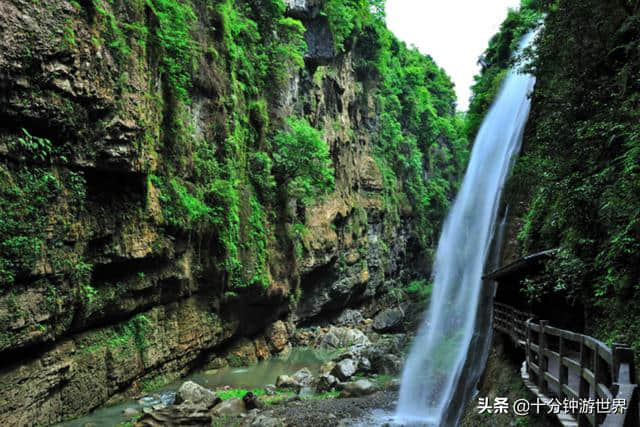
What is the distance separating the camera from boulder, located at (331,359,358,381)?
58.1 feet

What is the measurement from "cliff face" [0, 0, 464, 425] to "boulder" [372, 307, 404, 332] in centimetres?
275

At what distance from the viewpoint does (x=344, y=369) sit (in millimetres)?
18031

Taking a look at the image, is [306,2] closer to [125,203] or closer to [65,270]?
[125,203]

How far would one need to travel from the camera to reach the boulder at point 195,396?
1206 centimetres

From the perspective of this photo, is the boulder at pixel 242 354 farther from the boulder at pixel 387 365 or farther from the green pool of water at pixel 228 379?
the boulder at pixel 387 365

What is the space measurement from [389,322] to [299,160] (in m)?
14.1

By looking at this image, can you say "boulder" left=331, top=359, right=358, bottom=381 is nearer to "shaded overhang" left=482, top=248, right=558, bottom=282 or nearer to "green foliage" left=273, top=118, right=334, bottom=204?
"shaded overhang" left=482, top=248, right=558, bottom=282

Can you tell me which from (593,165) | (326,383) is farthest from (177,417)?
(593,165)

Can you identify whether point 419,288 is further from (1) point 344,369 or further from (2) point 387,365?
(1) point 344,369

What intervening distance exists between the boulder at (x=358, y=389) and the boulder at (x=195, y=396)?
522 cm

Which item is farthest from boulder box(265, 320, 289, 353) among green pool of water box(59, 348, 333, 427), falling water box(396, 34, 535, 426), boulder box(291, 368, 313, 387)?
falling water box(396, 34, 535, 426)

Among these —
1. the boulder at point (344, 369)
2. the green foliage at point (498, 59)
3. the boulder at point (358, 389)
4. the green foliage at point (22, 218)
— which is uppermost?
the green foliage at point (498, 59)

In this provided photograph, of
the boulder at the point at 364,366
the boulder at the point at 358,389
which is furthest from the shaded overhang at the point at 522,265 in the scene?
the boulder at the point at 364,366

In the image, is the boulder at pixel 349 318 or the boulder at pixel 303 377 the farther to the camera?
the boulder at pixel 349 318
